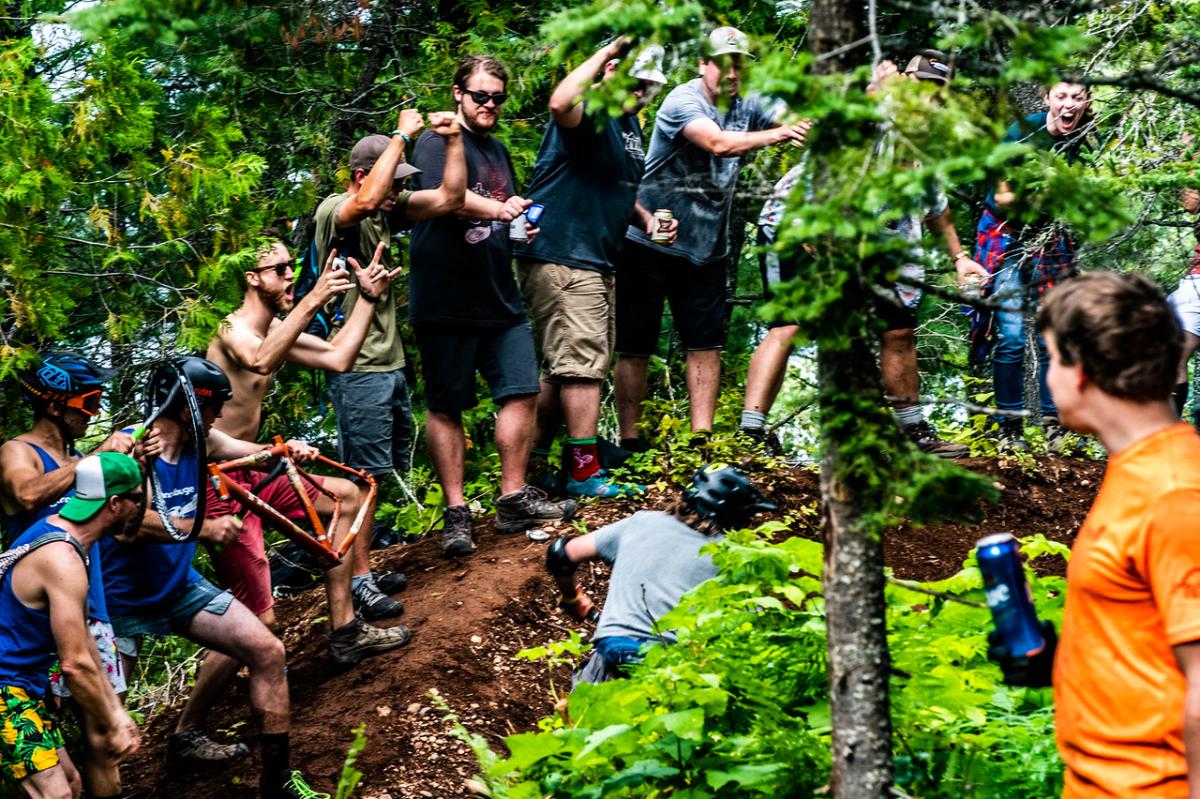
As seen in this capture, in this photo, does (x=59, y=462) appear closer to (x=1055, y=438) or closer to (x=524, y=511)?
(x=524, y=511)

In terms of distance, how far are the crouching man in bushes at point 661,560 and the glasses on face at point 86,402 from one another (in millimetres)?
2483

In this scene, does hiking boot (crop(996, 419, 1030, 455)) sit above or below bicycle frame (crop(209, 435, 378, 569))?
below

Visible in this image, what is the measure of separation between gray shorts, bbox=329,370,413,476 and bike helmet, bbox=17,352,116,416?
64.9 inches

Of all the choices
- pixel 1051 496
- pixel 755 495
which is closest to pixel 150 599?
pixel 755 495

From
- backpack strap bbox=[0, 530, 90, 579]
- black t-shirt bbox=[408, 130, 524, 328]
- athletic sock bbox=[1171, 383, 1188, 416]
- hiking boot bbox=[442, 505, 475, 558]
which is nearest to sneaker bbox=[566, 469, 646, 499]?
hiking boot bbox=[442, 505, 475, 558]

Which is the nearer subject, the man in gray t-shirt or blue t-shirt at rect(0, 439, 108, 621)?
blue t-shirt at rect(0, 439, 108, 621)

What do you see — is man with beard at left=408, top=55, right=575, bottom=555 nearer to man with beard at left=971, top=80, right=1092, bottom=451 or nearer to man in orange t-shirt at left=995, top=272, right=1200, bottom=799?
man with beard at left=971, top=80, right=1092, bottom=451

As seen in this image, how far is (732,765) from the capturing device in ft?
12.0

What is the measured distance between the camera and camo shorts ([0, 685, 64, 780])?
4641 mm

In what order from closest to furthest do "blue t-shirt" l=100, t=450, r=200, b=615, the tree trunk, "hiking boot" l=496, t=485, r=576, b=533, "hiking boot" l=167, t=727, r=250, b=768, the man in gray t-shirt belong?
the tree trunk < "blue t-shirt" l=100, t=450, r=200, b=615 < "hiking boot" l=167, t=727, r=250, b=768 < "hiking boot" l=496, t=485, r=576, b=533 < the man in gray t-shirt

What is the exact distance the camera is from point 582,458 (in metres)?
7.62

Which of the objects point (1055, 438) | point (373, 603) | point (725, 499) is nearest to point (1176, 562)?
point (725, 499)

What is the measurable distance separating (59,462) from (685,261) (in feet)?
13.1

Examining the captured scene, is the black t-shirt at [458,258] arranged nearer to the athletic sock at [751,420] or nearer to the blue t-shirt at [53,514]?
the athletic sock at [751,420]
